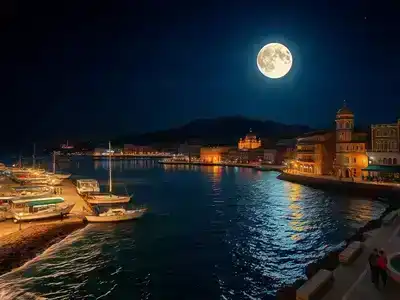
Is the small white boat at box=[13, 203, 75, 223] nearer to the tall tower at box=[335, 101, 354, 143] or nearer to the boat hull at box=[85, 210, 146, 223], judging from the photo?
the boat hull at box=[85, 210, 146, 223]

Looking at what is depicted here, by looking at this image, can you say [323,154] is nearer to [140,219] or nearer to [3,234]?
[140,219]

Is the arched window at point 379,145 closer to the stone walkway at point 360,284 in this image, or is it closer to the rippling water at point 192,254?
the rippling water at point 192,254

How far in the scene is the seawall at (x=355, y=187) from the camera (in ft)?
131

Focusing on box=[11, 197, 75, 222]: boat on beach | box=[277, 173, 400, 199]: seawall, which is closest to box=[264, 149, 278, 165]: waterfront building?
box=[277, 173, 400, 199]: seawall

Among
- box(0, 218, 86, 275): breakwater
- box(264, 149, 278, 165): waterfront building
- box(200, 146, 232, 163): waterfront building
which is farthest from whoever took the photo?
box(200, 146, 232, 163): waterfront building

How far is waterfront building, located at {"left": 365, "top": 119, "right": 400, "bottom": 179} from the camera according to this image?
1776 inches

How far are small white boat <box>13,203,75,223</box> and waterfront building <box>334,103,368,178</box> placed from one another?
38.8 meters

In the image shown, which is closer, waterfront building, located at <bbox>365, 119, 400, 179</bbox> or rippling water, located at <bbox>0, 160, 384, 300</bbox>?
rippling water, located at <bbox>0, 160, 384, 300</bbox>

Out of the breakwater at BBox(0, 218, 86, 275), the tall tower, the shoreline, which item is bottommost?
the breakwater at BBox(0, 218, 86, 275)

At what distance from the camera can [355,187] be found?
4428cm

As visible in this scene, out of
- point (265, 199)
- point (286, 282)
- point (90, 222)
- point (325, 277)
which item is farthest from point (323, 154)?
point (325, 277)

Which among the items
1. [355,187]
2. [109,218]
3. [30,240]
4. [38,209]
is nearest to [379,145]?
[355,187]

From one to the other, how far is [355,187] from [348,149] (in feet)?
32.2

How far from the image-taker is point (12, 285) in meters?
15.0
